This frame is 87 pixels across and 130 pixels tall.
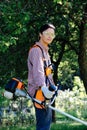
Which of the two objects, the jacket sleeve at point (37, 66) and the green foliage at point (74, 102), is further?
the green foliage at point (74, 102)

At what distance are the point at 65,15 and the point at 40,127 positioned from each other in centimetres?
783

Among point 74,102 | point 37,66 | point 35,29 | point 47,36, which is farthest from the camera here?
point 74,102

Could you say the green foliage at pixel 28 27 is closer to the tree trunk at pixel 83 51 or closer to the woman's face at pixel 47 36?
the tree trunk at pixel 83 51

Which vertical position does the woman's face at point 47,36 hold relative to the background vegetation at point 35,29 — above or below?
below

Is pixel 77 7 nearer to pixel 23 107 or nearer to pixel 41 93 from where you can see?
pixel 23 107

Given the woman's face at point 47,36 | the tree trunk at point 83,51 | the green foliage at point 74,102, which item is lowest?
the green foliage at point 74,102

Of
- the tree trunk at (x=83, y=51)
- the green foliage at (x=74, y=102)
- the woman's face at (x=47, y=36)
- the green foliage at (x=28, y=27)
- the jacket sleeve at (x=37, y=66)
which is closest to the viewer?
the jacket sleeve at (x=37, y=66)

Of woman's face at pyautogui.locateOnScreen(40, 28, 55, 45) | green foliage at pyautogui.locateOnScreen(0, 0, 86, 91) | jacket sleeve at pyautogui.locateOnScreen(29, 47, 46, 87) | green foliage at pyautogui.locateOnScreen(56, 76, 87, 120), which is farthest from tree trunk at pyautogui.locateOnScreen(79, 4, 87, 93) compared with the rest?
green foliage at pyautogui.locateOnScreen(56, 76, 87, 120)

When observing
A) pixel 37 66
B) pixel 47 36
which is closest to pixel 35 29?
pixel 47 36

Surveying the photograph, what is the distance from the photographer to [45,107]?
19.0 ft

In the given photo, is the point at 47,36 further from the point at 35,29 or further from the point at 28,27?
the point at 35,29

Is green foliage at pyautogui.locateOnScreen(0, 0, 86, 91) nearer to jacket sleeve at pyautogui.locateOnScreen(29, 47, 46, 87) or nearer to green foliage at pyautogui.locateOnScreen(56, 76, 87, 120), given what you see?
green foliage at pyautogui.locateOnScreen(56, 76, 87, 120)

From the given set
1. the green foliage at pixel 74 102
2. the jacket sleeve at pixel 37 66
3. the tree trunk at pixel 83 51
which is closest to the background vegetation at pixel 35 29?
the tree trunk at pixel 83 51

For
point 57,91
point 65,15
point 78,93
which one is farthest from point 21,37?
point 78,93
